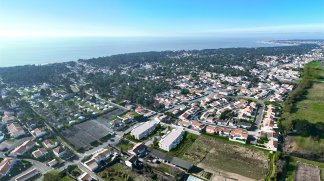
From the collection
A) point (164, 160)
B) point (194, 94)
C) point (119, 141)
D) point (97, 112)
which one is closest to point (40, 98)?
point (97, 112)

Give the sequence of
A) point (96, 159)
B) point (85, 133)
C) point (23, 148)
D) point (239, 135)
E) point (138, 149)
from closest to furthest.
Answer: point (96, 159), point (138, 149), point (23, 148), point (239, 135), point (85, 133)

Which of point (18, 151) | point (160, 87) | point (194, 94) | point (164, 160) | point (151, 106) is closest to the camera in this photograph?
point (164, 160)

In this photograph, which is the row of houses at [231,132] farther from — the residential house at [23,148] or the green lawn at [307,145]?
the residential house at [23,148]

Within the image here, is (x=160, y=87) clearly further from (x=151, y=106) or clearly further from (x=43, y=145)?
(x=43, y=145)

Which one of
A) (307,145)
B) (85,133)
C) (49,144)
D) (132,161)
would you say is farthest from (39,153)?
(307,145)

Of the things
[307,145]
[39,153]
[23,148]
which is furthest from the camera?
[23,148]

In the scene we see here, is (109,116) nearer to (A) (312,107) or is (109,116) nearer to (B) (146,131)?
(B) (146,131)

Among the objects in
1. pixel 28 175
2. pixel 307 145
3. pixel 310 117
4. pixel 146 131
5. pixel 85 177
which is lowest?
pixel 28 175
